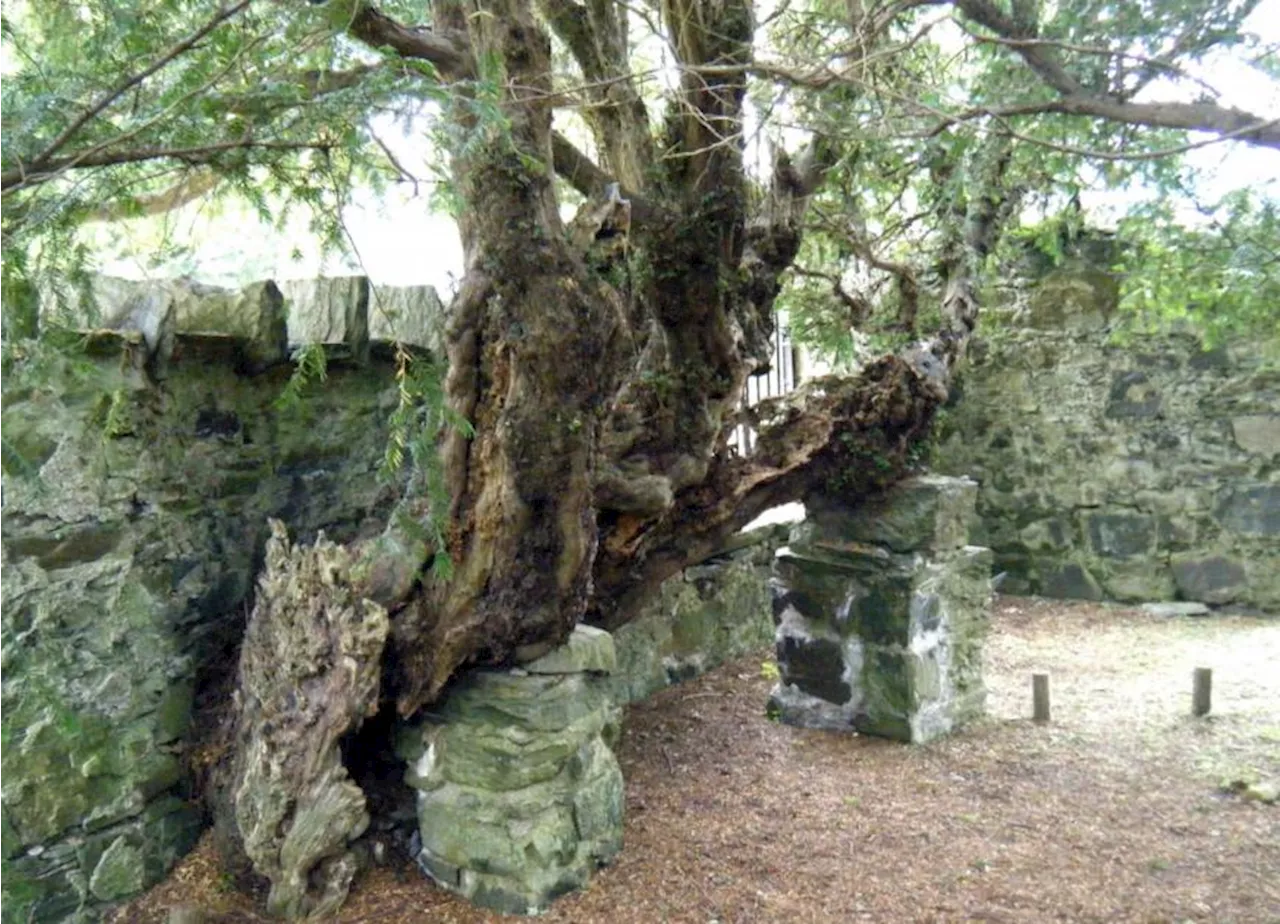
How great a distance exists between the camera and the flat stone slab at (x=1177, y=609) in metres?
7.34

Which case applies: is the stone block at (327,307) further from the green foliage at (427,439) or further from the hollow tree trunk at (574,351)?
the hollow tree trunk at (574,351)

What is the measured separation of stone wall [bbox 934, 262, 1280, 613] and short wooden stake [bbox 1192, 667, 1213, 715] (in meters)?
2.42

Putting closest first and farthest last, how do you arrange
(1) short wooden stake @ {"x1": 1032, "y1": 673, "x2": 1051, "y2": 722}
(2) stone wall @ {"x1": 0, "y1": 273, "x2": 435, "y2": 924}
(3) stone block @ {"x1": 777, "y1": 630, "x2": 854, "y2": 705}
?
(2) stone wall @ {"x1": 0, "y1": 273, "x2": 435, "y2": 924}
(3) stone block @ {"x1": 777, "y1": 630, "x2": 854, "y2": 705}
(1) short wooden stake @ {"x1": 1032, "y1": 673, "x2": 1051, "y2": 722}

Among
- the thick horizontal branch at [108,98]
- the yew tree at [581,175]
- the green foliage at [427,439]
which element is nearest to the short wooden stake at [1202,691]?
the yew tree at [581,175]

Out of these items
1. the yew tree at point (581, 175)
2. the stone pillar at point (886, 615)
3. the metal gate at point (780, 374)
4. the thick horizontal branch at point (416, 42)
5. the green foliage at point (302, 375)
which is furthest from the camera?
the metal gate at point (780, 374)

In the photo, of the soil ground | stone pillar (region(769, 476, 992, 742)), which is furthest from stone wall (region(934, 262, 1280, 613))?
stone pillar (region(769, 476, 992, 742))

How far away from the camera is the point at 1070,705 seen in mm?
5551

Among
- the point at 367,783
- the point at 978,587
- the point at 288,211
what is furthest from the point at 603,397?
the point at 978,587

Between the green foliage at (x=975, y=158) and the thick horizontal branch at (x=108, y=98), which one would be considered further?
the green foliage at (x=975, y=158)

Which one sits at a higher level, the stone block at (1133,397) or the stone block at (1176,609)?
the stone block at (1133,397)

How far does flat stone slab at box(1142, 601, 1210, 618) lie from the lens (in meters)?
7.34

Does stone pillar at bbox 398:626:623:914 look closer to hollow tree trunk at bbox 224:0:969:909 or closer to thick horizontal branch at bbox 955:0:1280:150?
hollow tree trunk at bbox 224:0:969:909

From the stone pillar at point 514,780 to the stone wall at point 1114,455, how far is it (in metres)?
5.30

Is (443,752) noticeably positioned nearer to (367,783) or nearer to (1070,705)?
(367,783)
